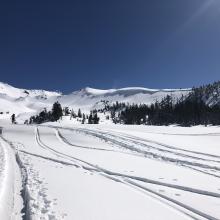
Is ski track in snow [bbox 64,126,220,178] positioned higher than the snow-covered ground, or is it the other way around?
ski track in snow [bbox 64,126,220,178]

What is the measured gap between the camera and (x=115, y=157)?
79.0 ft

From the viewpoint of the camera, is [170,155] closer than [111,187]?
No

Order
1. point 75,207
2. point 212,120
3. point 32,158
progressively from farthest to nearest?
point 212,120
point 32,158
point 75,207

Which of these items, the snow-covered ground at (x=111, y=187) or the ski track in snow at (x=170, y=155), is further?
the ski track in snow at (x=170, y=155)

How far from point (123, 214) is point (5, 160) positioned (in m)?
14.3

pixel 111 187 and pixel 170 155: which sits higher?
pixel 170 155

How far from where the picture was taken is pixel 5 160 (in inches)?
891

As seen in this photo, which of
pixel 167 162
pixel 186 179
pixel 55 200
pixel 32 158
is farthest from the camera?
pixel 32 158

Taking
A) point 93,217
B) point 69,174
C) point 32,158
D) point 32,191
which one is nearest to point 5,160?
point 32,158

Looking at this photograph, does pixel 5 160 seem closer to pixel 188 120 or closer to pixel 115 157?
pixel 115 157

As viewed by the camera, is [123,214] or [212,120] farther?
[212,120]

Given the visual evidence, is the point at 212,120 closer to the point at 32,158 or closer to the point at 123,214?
the point at 32,158

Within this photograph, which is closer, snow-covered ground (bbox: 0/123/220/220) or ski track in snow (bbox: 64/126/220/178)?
snow-covered ground (bbox: 0/123/220/220)

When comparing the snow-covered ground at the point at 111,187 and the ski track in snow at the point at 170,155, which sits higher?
the ski track in snow at the point at 170,155
